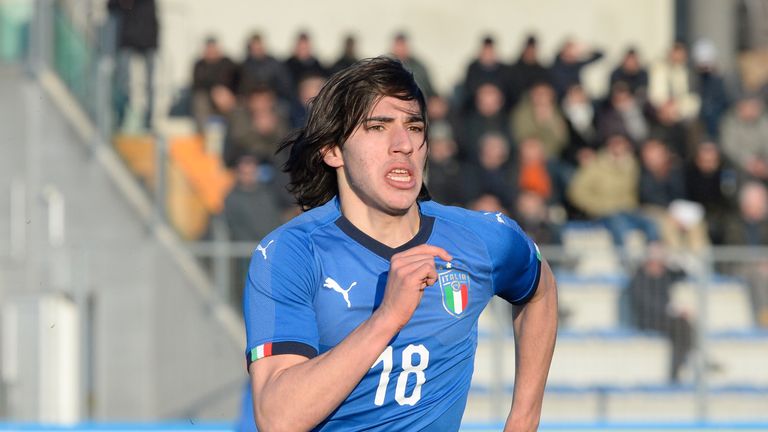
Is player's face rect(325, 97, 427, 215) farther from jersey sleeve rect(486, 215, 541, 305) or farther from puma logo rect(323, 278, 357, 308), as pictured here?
jersey sleeve rect(486, 215, 541, 305)

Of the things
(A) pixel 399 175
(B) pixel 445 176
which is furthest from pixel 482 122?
(A) pixel 399 175

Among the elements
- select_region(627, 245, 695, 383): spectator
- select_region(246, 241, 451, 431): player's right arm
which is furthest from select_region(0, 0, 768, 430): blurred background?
select_region(246, 241, 451, 431): player's right arm

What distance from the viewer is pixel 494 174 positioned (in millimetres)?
11695

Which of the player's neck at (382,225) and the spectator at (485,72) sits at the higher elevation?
the player's neck at (382,225)

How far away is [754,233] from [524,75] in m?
3.23

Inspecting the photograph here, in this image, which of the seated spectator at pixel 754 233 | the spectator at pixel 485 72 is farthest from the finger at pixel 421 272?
the spectator at pixel 485 72

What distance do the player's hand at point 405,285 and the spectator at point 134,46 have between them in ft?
31.2

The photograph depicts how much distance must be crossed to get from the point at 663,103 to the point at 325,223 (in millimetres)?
11233

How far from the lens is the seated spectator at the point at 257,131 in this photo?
12016mm

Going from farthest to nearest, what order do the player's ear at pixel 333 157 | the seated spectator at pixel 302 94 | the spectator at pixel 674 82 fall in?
the spectator at pixel 674 82, the seated spectator at pixel 302 94, the player's ear at pixel 333 157

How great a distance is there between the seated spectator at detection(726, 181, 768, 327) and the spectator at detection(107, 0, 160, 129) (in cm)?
539

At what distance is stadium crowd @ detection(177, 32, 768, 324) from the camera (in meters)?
11.5

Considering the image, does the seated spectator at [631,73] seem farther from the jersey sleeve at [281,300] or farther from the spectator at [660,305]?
the jersey sleeve at [281,300]

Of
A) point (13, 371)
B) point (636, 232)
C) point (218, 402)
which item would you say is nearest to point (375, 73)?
point (13, 371)
